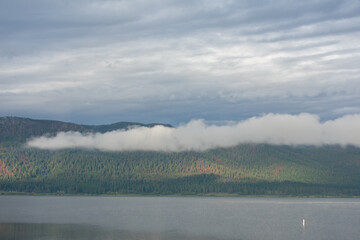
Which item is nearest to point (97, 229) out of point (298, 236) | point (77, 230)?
point (77, 230)

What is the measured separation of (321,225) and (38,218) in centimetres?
10984

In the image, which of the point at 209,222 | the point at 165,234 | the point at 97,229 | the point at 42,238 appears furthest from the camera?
the point at 209,222

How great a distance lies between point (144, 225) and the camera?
525ft

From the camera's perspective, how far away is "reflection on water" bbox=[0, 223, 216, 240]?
414 feet

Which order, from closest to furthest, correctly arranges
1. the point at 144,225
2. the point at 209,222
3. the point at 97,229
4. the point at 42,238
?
the point at 42,238, the point at 97,229, the point at 144,225, the point at 209,222

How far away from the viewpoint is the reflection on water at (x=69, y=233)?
126062 mm

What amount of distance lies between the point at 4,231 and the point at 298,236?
89.2 meters

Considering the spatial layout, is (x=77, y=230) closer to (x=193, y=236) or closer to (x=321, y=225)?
(x=193, y=236)

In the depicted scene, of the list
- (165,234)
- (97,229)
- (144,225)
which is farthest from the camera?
(144,225)

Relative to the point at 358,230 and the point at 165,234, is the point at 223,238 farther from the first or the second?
the point at 358,230

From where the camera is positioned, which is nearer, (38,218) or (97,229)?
(97,229)

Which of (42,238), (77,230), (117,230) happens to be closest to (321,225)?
(117,230)

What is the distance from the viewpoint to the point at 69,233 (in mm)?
134500

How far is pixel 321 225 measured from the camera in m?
166
